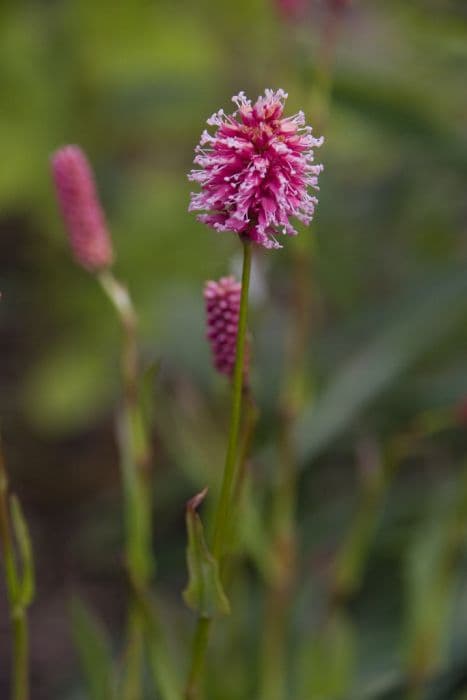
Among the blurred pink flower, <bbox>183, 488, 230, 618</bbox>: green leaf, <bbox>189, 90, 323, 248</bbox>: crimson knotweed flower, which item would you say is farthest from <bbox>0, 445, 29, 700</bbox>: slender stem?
the blurred pink flower

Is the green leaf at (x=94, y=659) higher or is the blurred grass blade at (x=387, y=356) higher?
the blurred grass blade at (x=387, y=356)

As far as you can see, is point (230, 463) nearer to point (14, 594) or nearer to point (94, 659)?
point (14, 594)

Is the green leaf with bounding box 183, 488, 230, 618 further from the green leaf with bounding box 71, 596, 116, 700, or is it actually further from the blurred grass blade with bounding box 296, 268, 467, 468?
the blurred grass blade with bounding box 296, 268, 467, 468

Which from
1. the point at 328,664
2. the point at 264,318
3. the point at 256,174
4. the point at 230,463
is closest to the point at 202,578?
the point at 230,463

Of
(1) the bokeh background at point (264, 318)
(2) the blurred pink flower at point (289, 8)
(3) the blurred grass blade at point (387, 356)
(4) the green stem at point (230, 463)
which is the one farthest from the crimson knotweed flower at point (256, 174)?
(3) the blurred grass blade at point (387, 356)

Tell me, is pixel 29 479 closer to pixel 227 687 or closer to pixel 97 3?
pixel 97 3

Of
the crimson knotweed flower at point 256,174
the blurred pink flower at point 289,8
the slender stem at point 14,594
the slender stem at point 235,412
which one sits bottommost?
the slender stem at point 14,594

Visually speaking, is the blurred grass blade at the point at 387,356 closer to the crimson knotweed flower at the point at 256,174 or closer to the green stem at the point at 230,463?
the green stem at the point at 230,463
